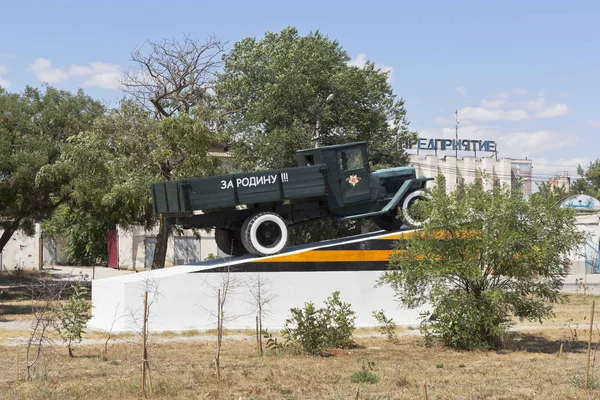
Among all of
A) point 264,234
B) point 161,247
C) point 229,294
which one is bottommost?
point 229,294

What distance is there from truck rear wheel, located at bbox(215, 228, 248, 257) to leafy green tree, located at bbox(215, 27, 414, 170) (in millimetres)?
14873

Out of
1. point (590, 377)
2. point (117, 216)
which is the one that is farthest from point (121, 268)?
point (590, 377)

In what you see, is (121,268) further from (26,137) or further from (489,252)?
(489,252)

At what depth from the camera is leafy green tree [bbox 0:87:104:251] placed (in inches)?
1105

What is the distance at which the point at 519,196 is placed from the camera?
1798 centimetres

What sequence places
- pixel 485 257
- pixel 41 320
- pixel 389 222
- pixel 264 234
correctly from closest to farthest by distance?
pixel 41 320 → pixel 485 257 → pixel 264 234 → pixel 389 222

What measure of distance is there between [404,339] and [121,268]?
35.1m

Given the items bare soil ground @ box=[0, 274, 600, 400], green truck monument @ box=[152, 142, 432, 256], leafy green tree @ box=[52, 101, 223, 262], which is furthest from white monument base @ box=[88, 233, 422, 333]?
leafy green tree @ box=[52, 101, 223, 262]

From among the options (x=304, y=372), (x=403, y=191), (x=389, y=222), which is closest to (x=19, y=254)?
(x=389, y=222)

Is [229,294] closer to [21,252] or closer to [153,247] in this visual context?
[153,247]

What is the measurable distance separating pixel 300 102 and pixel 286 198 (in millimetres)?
18561

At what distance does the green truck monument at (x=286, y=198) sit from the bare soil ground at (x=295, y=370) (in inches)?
116

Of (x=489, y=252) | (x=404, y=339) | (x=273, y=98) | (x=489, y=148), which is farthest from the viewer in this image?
(x=489, y=148)

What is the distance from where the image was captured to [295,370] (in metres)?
15.4
